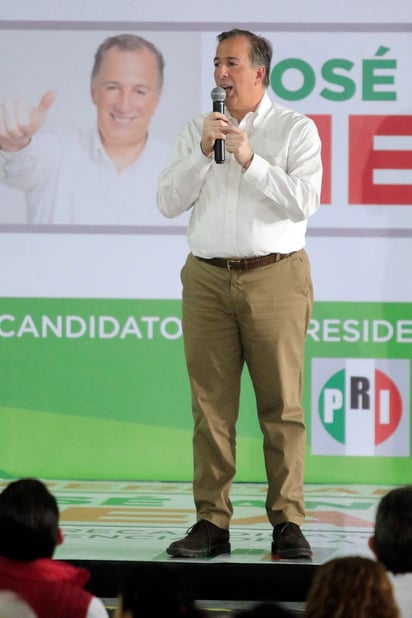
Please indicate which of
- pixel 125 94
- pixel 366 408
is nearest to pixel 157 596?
pixel 366 408

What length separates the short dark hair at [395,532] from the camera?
7.93ft

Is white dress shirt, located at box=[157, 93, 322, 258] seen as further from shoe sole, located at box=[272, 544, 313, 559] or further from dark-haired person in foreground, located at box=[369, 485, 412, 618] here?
dark-haired person in foreground, located at box=[369, 485, 412, 618]

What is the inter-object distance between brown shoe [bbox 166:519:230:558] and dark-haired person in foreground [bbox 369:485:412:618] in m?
1.26

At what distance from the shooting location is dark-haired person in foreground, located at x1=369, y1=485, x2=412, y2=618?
2.41m

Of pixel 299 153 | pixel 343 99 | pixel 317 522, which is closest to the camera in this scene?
pixel 299 153

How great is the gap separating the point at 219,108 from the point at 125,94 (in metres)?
1.78

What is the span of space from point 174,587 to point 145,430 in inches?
133

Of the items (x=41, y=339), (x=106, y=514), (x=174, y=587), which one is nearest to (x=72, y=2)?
(x=41, y=339)

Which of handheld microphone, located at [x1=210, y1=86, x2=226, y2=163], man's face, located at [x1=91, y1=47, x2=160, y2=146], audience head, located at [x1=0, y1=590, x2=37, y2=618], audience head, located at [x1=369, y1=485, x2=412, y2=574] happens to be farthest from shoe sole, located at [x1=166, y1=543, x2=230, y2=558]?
man's face, located at [x1=91, y1=47, x2=160, y2=146]

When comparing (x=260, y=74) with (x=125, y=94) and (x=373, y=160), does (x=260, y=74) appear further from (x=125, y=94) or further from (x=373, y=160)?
(x=125, y=94)

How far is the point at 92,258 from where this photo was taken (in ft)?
17.3

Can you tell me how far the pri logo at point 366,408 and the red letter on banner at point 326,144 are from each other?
70 cm

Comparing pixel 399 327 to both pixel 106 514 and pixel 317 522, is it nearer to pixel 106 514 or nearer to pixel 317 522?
pixel 317 522

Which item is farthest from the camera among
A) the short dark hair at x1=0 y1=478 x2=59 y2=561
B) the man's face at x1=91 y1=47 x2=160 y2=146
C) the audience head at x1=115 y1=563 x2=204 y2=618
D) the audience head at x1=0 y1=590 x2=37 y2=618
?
the man's face at x1=91 y1=47 x2=160 y2=146
